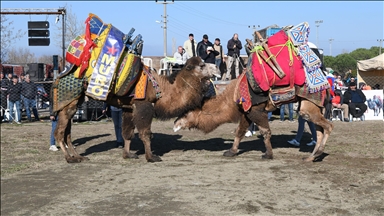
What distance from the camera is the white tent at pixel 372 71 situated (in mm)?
21016

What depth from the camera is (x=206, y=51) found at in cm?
1708

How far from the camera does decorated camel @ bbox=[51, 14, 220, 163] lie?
368 inches

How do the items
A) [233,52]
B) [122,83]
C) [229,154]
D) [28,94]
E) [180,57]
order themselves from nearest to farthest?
1. [122,83]
2. [229,154]
3. [28,94]
4. [233,52]
5. [180,57]

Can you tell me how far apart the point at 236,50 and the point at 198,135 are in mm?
6110

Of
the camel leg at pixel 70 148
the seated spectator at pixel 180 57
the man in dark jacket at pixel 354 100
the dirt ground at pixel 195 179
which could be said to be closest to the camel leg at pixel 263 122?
the dirt ground at pixel 195 179

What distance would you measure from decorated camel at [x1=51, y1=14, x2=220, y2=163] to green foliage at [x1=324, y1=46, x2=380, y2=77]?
19257mm

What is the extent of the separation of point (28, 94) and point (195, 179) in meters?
11.6

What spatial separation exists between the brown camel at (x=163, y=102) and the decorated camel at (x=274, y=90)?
11.2 inches

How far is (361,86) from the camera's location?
20.1 meters

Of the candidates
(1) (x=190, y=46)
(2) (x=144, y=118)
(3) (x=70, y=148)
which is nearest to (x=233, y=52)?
(1) (x=190, y=46)

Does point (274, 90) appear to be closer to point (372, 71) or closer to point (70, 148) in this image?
point (70, 148)

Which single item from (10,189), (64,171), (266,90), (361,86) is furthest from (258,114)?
(361,86)

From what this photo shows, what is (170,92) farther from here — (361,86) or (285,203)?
(361,86)

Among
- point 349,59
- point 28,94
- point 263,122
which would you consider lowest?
point 263,122
